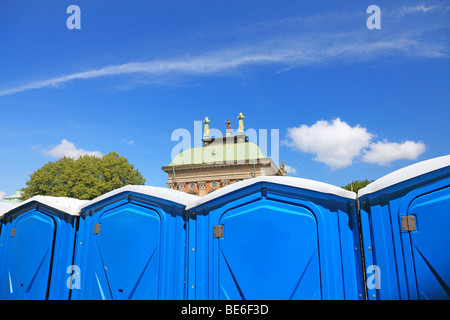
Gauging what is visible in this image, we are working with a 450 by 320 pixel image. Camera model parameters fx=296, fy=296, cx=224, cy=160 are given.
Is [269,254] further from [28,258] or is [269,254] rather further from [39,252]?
[28,258]

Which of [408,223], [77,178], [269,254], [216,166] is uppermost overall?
[216,166]

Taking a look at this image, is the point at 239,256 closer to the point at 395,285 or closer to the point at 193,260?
the point at 193,260

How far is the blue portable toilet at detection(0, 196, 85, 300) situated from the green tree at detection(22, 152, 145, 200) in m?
21.8

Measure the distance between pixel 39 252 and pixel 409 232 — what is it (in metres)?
4.98

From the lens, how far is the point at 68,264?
14.3ft

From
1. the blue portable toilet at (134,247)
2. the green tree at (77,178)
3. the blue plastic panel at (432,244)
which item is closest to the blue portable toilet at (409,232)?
the blue plastic panel at (432,244)

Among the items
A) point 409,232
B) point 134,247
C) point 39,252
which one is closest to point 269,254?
point 409,232

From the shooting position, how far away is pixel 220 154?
1348 inches

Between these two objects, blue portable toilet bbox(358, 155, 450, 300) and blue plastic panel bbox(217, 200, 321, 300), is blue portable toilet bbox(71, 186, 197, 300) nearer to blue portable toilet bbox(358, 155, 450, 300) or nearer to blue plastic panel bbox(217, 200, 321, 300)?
blue plastic panel bbox(217, 200, 321, 300)

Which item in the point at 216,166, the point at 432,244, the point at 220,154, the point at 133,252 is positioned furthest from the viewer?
the point at 220,154

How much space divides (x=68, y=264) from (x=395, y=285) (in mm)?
4232

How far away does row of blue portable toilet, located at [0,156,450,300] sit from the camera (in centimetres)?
285
